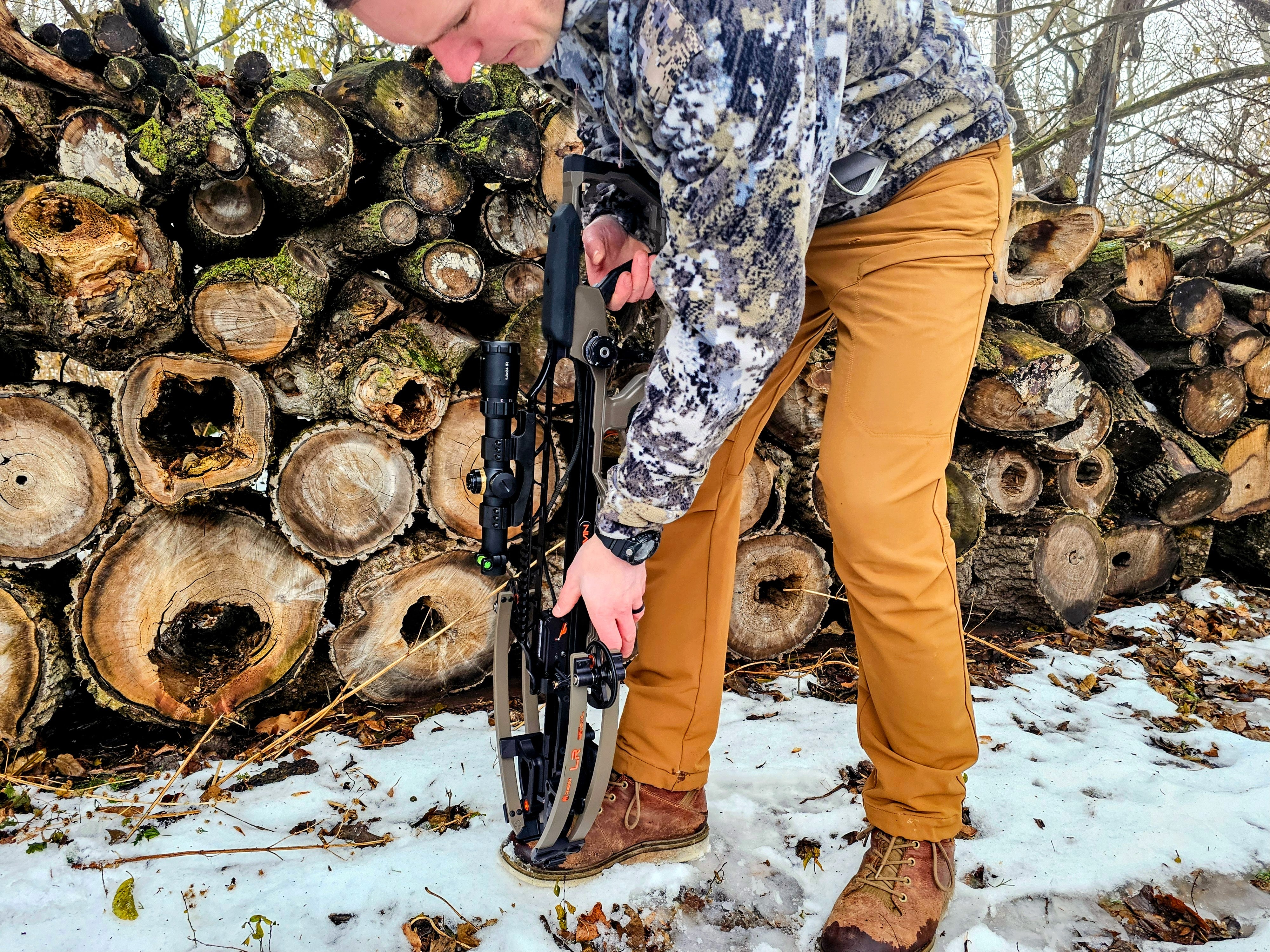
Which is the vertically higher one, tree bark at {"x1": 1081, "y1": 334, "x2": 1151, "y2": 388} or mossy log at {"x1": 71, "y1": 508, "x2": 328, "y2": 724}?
tree bark at {"x1": 1081, "y1": 334, "x2": 1151, "y2": 388}

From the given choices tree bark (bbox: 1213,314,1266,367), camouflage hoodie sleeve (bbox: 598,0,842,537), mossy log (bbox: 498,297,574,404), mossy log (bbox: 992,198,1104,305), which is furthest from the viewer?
tree bark (bbox: 1213,314,1266,367)

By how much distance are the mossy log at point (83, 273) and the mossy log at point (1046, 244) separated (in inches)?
113

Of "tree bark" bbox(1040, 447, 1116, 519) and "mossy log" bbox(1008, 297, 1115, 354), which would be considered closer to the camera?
"mossy log" bbox(1008, 297, 1115, 354)

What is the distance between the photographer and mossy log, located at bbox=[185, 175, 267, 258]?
2338mm

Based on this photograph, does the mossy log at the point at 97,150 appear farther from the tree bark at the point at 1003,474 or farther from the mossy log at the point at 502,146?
the tree bark at the point at 1003,474

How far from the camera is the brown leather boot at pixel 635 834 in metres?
1.80

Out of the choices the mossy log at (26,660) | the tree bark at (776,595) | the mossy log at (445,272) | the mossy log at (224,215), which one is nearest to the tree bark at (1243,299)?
the tree bark at (776,595)

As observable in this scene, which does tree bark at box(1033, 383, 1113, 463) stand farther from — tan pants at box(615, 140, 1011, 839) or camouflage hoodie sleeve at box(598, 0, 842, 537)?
camouflage hoodie sleeve at box(598, 0, 842, 537)

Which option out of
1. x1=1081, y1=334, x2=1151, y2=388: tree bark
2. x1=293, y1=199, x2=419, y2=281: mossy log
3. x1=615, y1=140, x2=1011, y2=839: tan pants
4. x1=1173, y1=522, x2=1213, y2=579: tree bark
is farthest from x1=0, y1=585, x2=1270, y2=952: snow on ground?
x1=1081, y1=334, x2=1151, y2=388: tree bark

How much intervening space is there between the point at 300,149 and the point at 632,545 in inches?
66.2

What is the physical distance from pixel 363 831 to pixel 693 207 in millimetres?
1702

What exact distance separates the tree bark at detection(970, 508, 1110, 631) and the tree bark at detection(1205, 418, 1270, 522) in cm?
105

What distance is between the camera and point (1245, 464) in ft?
12.9

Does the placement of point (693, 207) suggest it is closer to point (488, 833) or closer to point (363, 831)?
point (488, 833)
